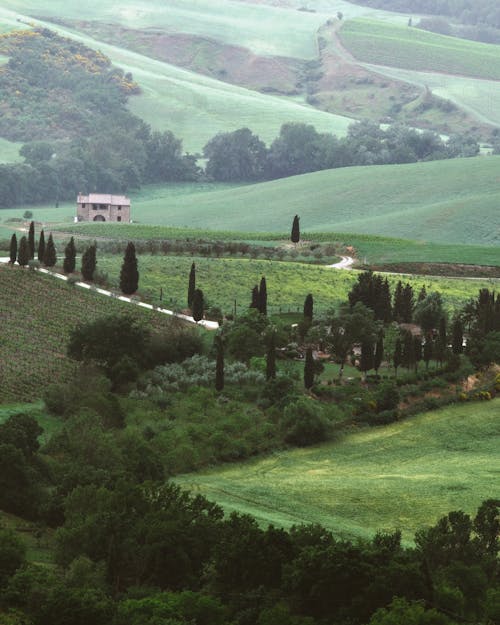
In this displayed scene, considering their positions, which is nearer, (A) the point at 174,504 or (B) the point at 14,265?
(A) the point at 174,504

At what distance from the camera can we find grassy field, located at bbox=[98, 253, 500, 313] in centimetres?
10800

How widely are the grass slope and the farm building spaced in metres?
67.8

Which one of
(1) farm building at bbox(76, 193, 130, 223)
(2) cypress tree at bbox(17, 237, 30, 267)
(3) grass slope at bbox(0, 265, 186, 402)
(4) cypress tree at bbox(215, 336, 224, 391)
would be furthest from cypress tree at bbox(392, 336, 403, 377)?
(1) farm building at bbox(76, 193, 130, 223)

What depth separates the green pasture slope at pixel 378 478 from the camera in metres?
63.2

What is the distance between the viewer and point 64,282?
10562 cm

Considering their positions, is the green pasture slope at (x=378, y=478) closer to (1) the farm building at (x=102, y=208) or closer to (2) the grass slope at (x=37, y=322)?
(2) the grass slope at (x=37, y=322)

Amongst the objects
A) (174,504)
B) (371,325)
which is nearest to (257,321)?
(371,325)

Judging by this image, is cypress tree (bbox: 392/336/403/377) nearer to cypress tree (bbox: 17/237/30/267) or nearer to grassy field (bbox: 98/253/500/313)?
grassy field (bbox: 98/253/500/313)

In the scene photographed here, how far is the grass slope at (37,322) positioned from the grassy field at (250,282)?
17.0 feet

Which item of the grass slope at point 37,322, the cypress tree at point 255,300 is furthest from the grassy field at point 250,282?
the grass slope at point 37,322

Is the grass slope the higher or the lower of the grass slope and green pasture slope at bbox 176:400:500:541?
the higher

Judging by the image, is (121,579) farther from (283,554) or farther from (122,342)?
(122,342)

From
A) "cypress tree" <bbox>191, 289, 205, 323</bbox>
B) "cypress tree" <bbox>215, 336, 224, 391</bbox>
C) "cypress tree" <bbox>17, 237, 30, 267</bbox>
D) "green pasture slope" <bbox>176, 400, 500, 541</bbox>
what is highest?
"cypress tree" <bbox>17, 237, 30, 267</bbox>

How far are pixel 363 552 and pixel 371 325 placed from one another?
140 ft
